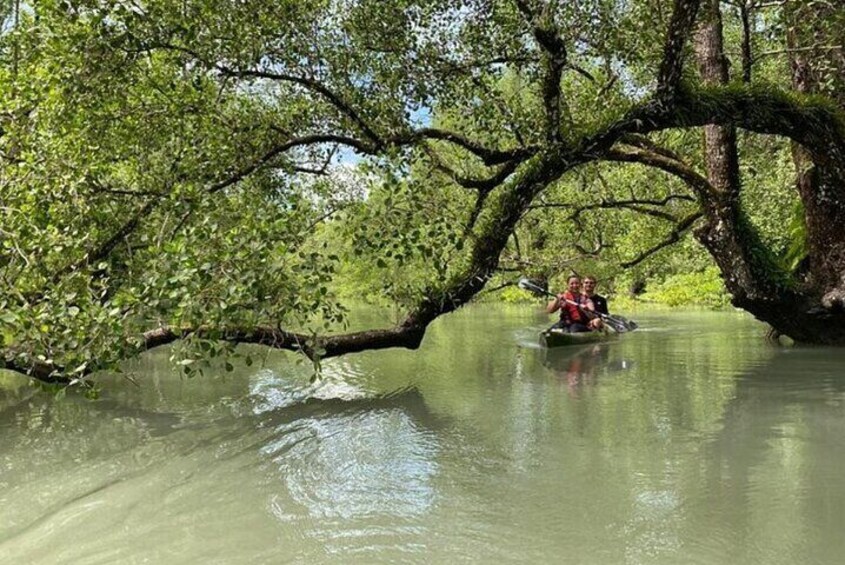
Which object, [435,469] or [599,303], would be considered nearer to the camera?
→ [435,469]

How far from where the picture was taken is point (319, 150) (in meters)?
11.5

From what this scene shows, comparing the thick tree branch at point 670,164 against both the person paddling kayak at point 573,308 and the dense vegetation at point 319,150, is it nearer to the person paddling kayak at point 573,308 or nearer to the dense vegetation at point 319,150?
the dense vegetation at point 319,150

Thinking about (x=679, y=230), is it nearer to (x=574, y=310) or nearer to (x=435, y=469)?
(x=574, y=310)

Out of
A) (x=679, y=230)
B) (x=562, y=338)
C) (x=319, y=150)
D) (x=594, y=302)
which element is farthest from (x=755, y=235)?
(x=319, y=150)

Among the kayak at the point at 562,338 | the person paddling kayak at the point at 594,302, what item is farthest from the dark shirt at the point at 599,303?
the kayak at the point at 562,338

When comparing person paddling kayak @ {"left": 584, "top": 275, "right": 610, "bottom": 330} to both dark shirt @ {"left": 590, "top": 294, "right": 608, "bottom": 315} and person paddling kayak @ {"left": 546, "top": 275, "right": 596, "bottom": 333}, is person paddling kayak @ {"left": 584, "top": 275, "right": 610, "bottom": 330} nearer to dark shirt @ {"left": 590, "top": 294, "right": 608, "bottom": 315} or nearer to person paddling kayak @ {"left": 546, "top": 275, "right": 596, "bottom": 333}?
dark shirt @ {"left": 590, "top": 294, "right": 608, "bottom": 315}

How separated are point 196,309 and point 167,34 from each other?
3666mm

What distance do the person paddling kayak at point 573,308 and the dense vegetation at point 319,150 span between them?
11.3 feet

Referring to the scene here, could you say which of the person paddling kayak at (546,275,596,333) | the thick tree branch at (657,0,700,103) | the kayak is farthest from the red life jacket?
the thick tree branch at (657,0,700,103)

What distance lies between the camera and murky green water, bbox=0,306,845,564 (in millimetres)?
4125

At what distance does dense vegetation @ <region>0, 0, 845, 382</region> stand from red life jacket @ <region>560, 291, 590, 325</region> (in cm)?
356

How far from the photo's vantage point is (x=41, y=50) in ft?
23.6

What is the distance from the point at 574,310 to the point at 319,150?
6547 millimetres

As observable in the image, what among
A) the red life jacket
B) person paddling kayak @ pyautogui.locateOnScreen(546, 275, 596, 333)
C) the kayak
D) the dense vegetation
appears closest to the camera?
the dense vegetation
